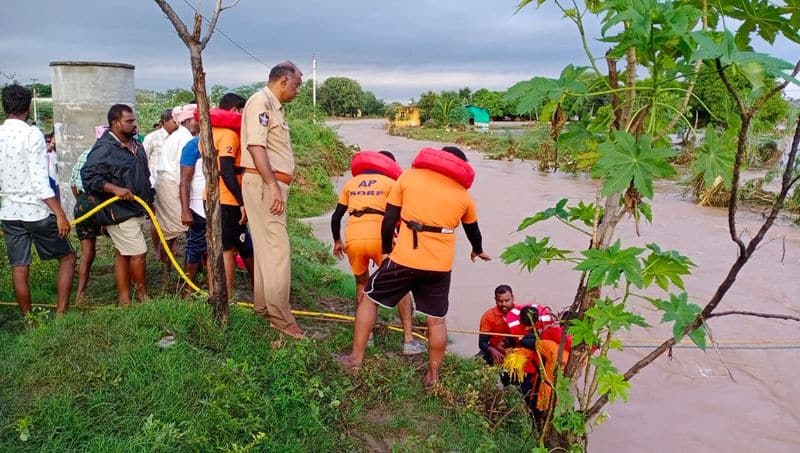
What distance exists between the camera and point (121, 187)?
4.39m

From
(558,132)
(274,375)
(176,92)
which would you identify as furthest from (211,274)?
(176,92)

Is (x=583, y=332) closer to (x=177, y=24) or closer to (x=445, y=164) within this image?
(x=445, y=164)

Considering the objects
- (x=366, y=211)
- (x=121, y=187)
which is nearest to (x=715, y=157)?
(x=366, y=211)

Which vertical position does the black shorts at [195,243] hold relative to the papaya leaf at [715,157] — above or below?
below

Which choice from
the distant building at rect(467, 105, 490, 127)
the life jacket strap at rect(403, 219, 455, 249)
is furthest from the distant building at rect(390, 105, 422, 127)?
the life jacket strap at rect(403, 219, 455, 249)

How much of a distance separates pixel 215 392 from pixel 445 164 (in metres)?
1.81

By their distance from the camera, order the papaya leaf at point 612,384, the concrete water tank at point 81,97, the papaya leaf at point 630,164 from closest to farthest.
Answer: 1. the papaya leaf at point 630,164
2. the papaya leaf at point 612,384
3. the concrete water tank at point 81,97

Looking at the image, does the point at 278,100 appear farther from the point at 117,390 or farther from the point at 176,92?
the point at 176,92

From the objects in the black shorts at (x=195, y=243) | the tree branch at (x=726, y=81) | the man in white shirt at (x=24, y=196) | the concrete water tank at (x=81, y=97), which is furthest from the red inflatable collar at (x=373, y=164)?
the concrete water tank at (x=81, y=97)

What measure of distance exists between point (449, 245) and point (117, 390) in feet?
6.55

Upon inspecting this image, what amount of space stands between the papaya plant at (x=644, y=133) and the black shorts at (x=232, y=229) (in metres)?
2.20

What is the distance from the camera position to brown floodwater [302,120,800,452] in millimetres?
5078

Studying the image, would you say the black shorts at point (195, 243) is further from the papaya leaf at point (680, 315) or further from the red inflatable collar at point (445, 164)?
the papaya leaf at point (680, 315)

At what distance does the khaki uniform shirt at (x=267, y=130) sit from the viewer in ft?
12.4
